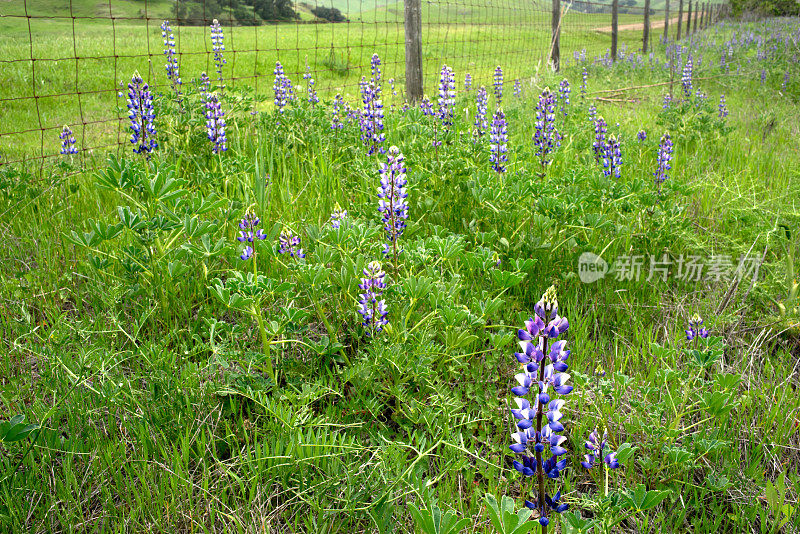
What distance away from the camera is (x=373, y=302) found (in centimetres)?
212

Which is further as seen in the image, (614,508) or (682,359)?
(682,359)

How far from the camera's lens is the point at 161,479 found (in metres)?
1.60

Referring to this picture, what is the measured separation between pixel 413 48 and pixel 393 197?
4356 mm

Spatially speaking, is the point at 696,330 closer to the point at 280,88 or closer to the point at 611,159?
the point at 611,159

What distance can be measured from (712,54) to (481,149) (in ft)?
42.2

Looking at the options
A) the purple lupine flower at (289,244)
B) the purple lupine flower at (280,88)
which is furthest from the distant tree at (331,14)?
the purple lupine flower at (289,244)

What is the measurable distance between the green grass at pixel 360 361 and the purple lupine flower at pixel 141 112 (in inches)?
15.7

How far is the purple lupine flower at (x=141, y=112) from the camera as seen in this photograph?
3.37 meters

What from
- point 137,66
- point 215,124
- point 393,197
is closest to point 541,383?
point 393,197

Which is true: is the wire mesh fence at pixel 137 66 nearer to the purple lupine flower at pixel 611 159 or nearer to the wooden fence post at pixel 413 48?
the wooden fence post at pixel 413 48

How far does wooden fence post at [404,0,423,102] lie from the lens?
6.16 meters

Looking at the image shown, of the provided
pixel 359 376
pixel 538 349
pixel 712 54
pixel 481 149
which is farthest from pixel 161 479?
pixel 712 54

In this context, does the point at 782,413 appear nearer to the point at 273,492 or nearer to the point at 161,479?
the point at 273,492

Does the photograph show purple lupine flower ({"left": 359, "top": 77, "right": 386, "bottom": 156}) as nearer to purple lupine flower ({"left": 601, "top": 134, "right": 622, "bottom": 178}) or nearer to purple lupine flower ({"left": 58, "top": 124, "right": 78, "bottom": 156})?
purple lupine flower ({"left": 601, "top": 134, "right": 622, "bottom": 178})
